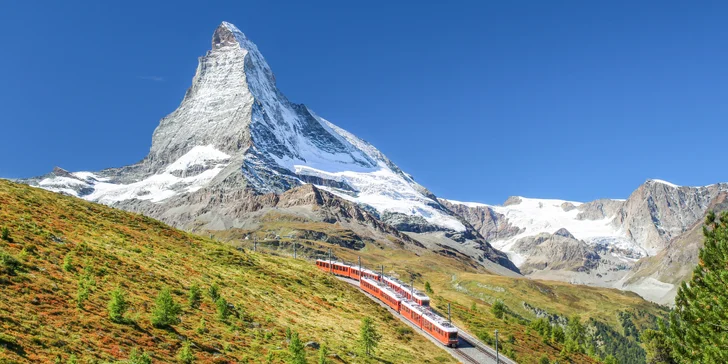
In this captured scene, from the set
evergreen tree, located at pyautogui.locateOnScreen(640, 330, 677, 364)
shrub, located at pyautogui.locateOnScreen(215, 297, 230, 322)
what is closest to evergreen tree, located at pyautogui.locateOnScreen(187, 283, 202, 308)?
shrub, located at pyautogui.locateOnScreen(215, 297, 230, 322)

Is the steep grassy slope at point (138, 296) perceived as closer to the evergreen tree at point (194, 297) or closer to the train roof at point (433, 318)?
the evergreen tree at point (194, 297)

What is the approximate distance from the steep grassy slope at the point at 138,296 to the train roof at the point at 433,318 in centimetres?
353

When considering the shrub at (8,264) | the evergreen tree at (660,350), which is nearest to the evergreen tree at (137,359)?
the shrub at (8,264)

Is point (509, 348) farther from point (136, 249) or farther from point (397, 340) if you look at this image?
point (136, 249)

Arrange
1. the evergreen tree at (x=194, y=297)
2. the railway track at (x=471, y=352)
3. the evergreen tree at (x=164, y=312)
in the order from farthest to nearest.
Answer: the railway track at (x=471, y=352) < the evergreen tree at (x=194, y=297) < the evergreen tree at (x=164, y=312)

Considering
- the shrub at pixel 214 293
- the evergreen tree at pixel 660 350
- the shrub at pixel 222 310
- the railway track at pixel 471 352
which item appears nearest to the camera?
the shrub at pixel 222 310

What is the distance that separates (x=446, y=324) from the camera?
7875 centimetres

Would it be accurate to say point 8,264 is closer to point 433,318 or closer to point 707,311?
point 707,311

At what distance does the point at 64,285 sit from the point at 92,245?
14.0 metres

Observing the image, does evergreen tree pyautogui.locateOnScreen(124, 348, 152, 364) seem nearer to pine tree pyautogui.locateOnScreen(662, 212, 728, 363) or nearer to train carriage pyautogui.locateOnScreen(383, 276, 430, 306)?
pine tree pyautogui.locateOnScreen(662, 212, 728, 363)

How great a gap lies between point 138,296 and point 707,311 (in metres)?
43.8

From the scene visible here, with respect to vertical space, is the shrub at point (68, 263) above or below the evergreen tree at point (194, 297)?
above

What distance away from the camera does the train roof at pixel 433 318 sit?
77375 millimetres

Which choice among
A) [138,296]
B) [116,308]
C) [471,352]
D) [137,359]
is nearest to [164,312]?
[116,308]
